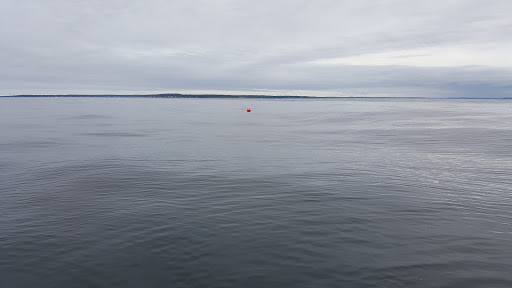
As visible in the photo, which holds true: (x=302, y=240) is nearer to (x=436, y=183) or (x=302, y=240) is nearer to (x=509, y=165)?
(x=436, y=183)

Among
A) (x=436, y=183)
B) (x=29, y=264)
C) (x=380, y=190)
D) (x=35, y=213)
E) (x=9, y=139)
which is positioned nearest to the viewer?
(x=29, y=264)

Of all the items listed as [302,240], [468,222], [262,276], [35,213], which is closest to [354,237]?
[302,240]

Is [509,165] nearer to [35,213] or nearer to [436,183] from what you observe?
[436,183]

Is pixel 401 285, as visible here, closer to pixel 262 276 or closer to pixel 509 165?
pixel 262 276

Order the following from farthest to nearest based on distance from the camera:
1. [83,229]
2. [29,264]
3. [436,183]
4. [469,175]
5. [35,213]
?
[469,175] < [436,183] < [35,213] < [83,229] < [29,264]

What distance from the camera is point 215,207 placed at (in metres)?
17.5

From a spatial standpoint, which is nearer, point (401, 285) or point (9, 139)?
point (401, 285)

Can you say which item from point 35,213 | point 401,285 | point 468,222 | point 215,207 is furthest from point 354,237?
point 35,213

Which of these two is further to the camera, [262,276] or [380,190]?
[380,190]

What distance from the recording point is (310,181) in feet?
74.2

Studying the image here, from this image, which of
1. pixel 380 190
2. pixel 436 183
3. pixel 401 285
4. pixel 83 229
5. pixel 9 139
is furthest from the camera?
pixel 9 139

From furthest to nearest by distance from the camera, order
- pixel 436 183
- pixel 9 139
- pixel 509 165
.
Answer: pixel 9 139, pixel 509 165, pixel 436 183

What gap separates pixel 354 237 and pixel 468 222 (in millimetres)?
5675

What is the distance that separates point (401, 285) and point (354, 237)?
350cm
